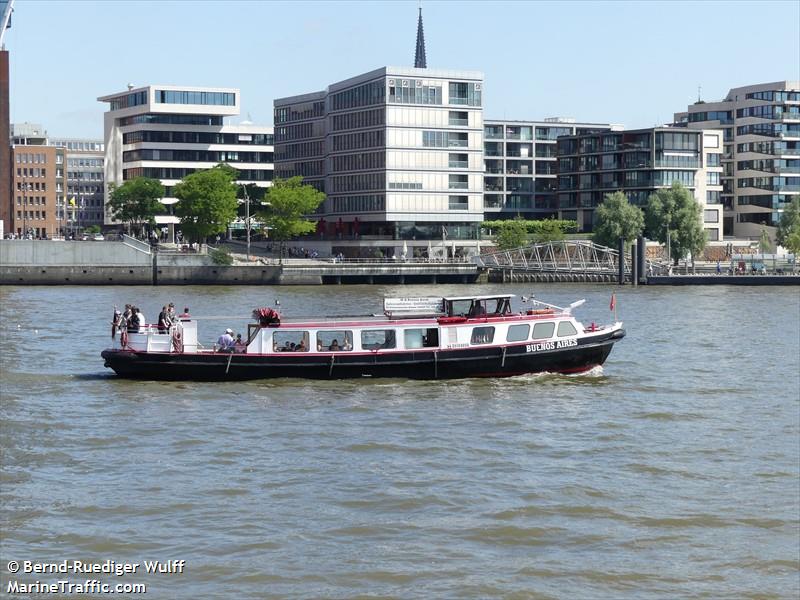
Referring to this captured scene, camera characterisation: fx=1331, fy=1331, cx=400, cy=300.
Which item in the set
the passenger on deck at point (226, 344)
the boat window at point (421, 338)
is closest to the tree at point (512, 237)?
the boat window at point (421, 338)

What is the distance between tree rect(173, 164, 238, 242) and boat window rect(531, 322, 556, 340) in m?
99.9

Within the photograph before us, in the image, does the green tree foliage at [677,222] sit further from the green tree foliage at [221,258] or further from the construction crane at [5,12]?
the construction crane at [5,12]

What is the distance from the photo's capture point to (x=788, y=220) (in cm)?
15325

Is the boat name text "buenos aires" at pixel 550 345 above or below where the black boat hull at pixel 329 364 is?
above

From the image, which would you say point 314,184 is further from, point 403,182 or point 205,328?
point 205,328

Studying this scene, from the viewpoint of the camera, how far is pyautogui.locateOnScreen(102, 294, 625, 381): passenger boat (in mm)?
44969

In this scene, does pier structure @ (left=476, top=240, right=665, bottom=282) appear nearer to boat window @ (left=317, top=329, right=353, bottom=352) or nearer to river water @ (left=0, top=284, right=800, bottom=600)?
river water @ (left=0, top=284, right=800, bottom=600)

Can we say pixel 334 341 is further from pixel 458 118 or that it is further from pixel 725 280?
pixel 458 118

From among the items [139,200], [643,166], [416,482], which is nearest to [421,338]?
[416,482]

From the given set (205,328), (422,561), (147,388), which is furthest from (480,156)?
(422,561)

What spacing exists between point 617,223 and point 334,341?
98.1 meters

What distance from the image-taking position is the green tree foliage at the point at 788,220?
498 feet

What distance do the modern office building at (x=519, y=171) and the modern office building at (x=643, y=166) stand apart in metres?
12.9

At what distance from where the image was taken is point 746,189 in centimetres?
16938
